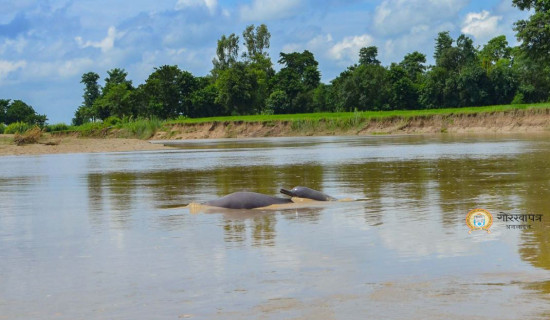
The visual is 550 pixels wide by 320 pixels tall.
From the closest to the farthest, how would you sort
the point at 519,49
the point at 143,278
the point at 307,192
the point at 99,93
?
the point at 143,278, the point at 307,192, the point at 519,49, the point at 99,93

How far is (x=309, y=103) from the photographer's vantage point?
107688 mm

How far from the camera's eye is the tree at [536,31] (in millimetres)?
59222

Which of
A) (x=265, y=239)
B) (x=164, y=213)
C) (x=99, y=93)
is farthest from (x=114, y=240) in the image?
(x=99, y=93)

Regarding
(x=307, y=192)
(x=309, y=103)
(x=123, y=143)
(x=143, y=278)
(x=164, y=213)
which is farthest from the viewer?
(x=309, y=103)

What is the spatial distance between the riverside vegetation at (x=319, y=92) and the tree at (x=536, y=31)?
8 centimetres

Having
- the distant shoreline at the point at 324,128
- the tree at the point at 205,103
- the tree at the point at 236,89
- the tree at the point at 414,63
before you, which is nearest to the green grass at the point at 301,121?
the distant shoreline at the point at 324,128

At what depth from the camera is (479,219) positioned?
10727mm

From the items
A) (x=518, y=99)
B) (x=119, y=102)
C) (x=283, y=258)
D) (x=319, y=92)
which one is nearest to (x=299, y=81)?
(x=319, y=92)

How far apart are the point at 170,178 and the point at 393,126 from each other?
62.6m

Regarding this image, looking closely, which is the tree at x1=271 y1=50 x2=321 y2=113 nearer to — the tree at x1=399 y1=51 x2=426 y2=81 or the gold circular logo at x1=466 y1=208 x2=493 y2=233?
the tree at x1=399 y1=51 x2=426 y2=81

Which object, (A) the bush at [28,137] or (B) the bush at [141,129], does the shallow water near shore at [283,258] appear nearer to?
(A) the bush at [28,137]

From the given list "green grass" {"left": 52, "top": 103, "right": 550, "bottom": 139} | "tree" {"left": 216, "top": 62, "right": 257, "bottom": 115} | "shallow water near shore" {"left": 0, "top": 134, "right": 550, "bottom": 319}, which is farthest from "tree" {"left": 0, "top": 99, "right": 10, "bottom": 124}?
"shallow water near shore" {"left": 0, "top": 134, "right": 550, "bottom": 319}

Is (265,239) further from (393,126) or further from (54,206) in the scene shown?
(393,126)

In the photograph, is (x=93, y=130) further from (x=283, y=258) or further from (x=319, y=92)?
(x=283, y=258)
